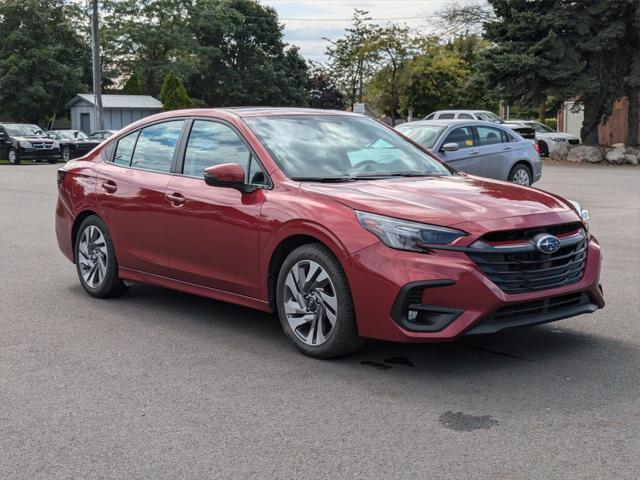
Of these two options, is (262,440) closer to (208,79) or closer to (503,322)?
(503,322)

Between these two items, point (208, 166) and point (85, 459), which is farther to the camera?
point (208, 166)

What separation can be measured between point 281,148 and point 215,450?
8.87 ft

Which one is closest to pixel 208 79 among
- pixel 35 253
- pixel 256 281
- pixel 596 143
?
pixel 596 143

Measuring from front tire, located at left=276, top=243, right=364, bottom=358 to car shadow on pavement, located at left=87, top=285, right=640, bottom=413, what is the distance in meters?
0.12

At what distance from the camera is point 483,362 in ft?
18.4

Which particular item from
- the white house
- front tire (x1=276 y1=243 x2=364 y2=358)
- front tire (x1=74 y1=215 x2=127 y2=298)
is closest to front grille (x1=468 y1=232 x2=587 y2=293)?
front tire (x1=276 y1=243 x2=364 y2=358)

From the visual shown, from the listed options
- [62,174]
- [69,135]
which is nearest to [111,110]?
[69,135]

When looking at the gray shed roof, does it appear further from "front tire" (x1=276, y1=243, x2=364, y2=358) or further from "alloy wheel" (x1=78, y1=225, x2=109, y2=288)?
"front tire" (x1=276, y1=243, x2=364, y2=358)

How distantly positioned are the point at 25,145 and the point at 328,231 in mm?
34767

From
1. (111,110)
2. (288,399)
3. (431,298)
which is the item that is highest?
(111,110)

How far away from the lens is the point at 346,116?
703 cm

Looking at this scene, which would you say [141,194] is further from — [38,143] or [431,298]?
[38,143]

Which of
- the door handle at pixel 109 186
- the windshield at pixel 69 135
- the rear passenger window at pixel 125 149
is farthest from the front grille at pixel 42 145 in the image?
the door handle at pixel 109 186

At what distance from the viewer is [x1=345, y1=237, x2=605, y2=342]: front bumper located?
200 inches
